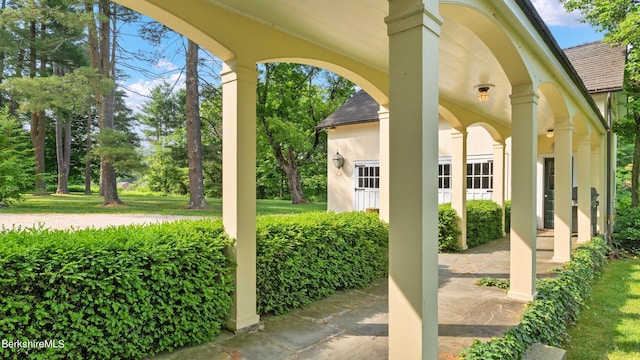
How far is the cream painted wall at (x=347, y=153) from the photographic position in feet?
38.3

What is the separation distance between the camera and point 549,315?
11.8 feet

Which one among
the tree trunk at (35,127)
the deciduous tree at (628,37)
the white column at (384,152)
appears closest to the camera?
the white column at (384,152)

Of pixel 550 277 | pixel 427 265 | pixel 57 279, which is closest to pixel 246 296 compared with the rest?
pixel 57 279

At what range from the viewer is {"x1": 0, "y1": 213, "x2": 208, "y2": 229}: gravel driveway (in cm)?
895

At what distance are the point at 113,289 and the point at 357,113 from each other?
1067 cm

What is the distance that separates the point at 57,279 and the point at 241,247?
139 centimetres

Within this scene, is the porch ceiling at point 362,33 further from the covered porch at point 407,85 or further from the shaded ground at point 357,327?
the shaded ground at point 357,327

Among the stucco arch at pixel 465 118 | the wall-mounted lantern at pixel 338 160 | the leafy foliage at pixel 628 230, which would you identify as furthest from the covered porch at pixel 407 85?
the wall-mounted lantern at pixel 338 160

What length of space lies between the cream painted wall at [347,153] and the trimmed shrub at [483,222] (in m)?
3.99

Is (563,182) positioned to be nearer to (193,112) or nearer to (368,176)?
(368,176)

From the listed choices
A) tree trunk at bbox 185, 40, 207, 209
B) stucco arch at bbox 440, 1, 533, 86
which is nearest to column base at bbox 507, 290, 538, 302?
stucco arch at bbox 440, 1, 533, 86

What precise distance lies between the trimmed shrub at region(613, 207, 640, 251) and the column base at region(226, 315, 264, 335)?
933cm

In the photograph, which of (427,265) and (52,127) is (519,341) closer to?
(427,265)

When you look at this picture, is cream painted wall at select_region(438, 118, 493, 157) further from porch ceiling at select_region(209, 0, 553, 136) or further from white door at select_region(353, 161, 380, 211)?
porch ceiling at select_region(209, 0, 553, 136)
